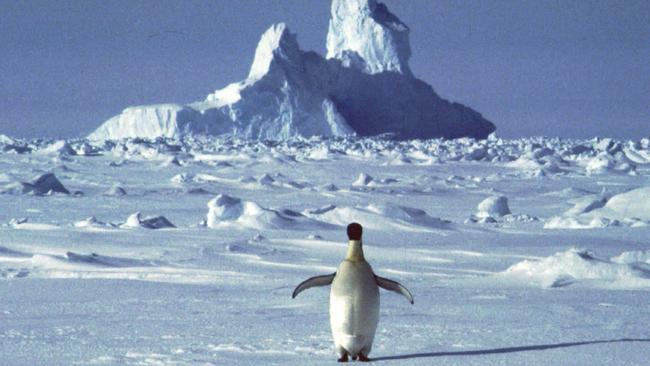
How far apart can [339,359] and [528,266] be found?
309cm

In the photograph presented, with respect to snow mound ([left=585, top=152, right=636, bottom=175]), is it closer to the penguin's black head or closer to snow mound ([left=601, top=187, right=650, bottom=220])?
snow mound ([left=601, top=187, right=650, bottom=220])

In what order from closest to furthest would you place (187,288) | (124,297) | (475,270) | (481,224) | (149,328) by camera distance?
1. (149,328)
2. (124,297)
3. (187,288)
4. (475,270)
5. (481,224)

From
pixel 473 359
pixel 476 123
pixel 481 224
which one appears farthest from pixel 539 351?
pixel 476 123

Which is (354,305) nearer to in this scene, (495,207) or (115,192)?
(495,207)

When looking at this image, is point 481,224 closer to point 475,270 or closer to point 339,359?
point 475,270

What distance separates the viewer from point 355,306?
10.3 ft

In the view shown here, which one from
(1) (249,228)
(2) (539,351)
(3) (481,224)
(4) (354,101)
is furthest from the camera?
(4) (354,101)

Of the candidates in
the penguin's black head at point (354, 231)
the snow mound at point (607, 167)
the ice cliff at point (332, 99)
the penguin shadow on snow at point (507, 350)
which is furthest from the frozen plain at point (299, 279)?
the ice cliff at point (332, 99)

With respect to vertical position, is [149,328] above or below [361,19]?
below

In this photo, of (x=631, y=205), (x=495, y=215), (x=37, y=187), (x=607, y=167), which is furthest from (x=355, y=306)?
(x=607, y=167)

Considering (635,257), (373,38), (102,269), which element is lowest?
(102,269)

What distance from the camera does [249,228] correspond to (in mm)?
9000

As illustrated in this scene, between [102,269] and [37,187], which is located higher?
[102,269]

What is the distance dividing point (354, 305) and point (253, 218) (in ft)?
20.4
